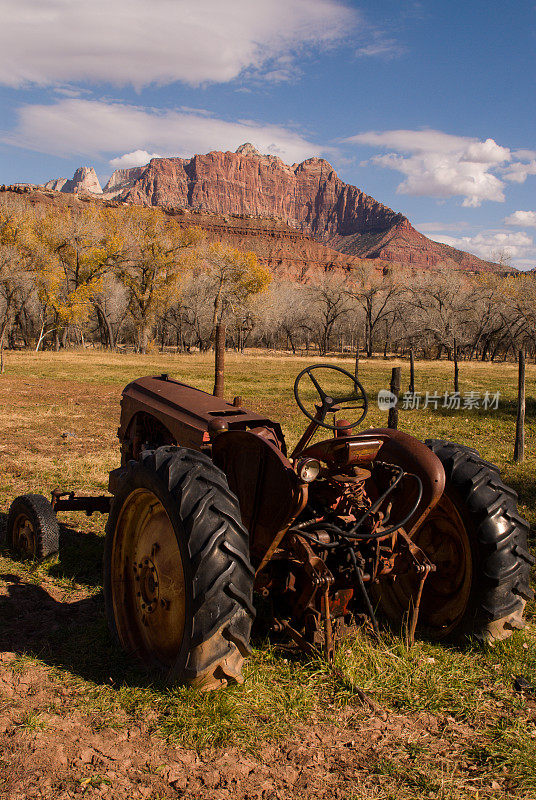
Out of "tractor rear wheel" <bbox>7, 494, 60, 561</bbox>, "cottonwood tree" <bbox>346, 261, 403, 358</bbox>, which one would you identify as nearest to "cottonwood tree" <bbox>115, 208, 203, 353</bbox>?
"cottonwood tree" <bbox>346, 261, 403, 358</bbox>

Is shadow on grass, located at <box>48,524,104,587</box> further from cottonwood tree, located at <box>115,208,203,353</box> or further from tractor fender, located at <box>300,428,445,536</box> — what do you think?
cottonwood tree, located at <box>115,208,203,353</box>

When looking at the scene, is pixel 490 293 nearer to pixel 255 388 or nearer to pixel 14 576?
pixel 255 388

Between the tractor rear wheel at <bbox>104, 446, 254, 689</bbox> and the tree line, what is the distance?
38015mm

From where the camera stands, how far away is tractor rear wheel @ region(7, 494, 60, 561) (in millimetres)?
5035

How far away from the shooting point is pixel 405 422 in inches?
583

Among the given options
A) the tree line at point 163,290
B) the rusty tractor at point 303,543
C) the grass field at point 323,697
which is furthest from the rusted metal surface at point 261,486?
the tree line at point 163,290

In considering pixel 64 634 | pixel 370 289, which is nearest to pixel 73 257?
pixel 370 289

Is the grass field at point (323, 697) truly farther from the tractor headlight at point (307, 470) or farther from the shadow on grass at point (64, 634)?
the tractor headlight at point (307, 470)

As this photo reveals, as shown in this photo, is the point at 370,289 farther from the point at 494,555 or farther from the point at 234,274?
the point at 494,555

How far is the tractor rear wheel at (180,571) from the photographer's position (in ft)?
8.84

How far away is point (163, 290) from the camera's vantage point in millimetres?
50062

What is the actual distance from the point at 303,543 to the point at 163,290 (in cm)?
4907

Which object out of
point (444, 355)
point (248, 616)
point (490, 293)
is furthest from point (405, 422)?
point (444, 355)

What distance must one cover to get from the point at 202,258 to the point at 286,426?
4530 cm
